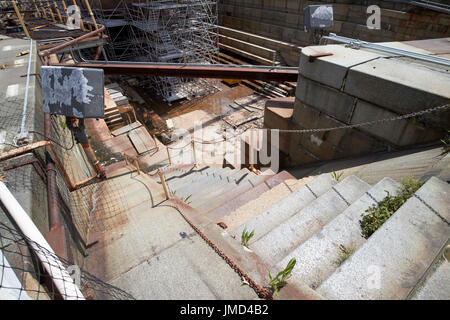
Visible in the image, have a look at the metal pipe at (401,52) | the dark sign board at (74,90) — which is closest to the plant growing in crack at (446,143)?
the metal pipe at (401,52)

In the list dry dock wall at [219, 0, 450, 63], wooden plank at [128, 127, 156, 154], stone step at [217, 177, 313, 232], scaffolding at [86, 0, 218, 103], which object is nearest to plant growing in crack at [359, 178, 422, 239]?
stone step at [217, 177, 313, 232]

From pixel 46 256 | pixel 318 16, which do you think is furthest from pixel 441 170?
pixel 318 16

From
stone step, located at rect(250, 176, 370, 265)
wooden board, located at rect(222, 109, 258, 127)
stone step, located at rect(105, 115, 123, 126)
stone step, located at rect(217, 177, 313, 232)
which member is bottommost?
wooden board, located at rect(222, 109, 258, 127)

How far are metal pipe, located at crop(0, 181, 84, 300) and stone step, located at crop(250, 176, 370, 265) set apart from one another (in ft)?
7.26

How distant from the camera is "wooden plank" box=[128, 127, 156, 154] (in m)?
11.1

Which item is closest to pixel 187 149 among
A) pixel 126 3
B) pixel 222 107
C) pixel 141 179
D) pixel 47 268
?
pixel 222 107

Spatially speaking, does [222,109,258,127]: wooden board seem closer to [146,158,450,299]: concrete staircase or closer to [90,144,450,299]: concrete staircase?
[146,158,450,299]: concrete staircase

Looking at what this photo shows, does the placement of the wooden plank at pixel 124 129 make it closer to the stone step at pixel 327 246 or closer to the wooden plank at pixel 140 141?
the wooden plank at pixel 140 141

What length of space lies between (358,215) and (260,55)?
19568mm

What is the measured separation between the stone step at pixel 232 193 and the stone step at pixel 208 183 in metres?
0.41

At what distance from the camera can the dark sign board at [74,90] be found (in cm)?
366

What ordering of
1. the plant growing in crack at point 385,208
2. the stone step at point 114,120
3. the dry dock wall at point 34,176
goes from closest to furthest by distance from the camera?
the dry dock wall at point 34,176, the plant growing in crack at point 385,208, the stone step at point 114,120

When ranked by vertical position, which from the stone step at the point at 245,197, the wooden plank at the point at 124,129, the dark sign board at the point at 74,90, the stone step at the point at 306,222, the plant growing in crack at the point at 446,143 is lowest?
the wooden plank at the point at 124,129

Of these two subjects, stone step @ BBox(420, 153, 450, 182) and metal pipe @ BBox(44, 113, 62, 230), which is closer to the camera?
metal pipe @ BBox(44, 113, 62, 230)
